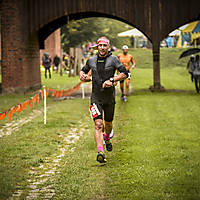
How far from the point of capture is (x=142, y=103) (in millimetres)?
17625

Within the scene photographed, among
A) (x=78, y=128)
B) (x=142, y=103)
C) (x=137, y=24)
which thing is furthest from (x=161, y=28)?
(x=78, y=128)

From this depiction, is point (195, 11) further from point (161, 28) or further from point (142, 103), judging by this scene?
point (142, 103)

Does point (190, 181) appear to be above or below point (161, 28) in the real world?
below

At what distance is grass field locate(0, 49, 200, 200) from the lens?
21.1 ft

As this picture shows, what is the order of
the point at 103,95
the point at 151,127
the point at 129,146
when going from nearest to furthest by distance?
the point at 103,95 < the point at 129,146 < the point at 151,127

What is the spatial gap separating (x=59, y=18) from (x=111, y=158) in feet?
48.3

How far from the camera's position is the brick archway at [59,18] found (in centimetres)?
2138

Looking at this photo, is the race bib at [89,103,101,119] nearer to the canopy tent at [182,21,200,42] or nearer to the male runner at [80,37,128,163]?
the male runner at [80,37,128,163]

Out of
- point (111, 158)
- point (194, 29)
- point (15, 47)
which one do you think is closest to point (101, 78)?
point (111, 158)

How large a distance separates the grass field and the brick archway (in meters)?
7.08

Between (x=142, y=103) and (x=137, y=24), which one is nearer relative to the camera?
(x=142, y=103)

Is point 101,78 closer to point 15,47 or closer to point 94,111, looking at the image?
point 94,111

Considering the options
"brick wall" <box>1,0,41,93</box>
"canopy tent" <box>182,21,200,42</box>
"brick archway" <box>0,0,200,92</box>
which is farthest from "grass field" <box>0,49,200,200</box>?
"canopy tent" <box>182,21,200,42</box>

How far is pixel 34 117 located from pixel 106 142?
601cm
